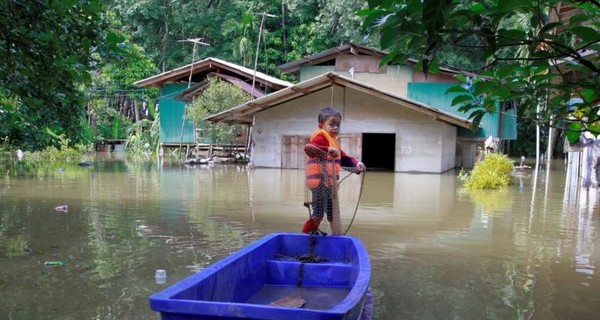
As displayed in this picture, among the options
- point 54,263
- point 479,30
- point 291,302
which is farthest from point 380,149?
point 479,30

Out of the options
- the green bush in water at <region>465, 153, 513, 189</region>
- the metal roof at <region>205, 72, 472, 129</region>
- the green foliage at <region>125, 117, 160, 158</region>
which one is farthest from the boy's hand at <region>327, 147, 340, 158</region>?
the green foliage at <region>125, 117, 160, 158</region>

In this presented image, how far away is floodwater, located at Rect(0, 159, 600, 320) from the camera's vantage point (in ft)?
16.0

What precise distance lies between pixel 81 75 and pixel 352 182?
13.1 m

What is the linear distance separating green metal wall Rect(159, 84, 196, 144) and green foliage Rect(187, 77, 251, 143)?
359 centimetres

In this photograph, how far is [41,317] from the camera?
14.4ft

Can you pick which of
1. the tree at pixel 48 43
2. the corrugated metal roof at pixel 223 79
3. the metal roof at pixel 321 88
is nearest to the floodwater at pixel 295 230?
the tree at pixel 48 43

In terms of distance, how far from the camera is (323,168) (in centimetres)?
570

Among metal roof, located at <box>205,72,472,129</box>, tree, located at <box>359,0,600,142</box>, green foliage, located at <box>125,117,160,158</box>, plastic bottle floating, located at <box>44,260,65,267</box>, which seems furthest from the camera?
green foliage, located at <box>125,117,160,158</box>

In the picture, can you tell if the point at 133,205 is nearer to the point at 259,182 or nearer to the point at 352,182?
the point at 259,182

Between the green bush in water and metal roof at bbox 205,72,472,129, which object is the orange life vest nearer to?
the green bush in water

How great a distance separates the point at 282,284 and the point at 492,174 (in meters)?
11.0

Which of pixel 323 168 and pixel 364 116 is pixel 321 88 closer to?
pixel 364 116

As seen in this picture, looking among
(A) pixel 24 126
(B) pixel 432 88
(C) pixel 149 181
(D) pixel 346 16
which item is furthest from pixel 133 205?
(D) pixel 346 16

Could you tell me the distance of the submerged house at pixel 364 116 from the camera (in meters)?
19.6
